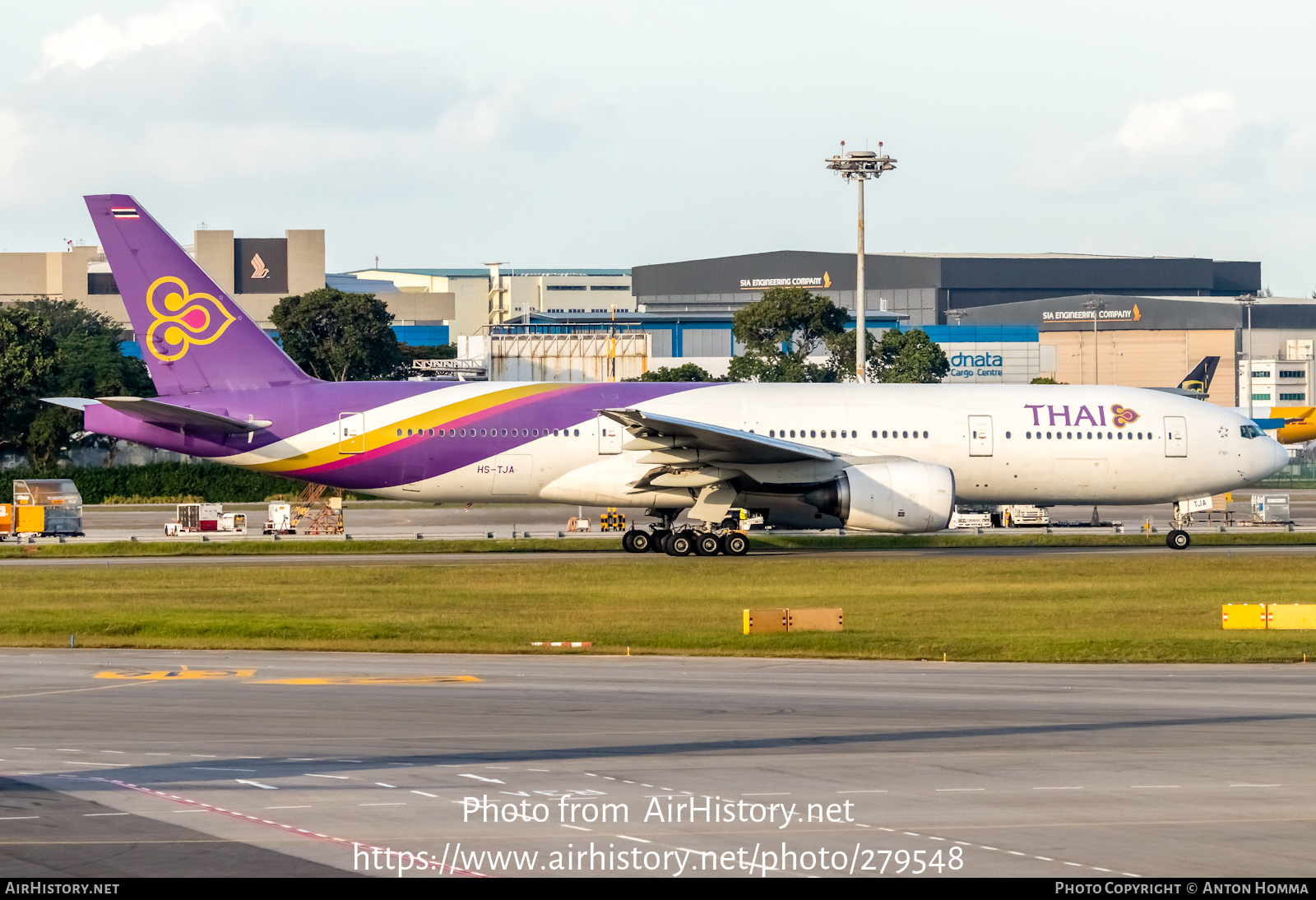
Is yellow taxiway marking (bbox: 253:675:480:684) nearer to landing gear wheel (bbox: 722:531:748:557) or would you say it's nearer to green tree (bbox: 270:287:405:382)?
landing gear wheel (bbox: 722:531:748:557)

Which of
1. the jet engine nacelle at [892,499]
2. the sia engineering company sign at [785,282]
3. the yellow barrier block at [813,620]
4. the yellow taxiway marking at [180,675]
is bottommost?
the yellow taxiway marking at [180,675]

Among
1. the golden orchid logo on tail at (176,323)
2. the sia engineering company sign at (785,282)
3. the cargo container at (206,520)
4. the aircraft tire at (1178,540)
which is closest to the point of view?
the golden orchid logo on tail at (176,323)

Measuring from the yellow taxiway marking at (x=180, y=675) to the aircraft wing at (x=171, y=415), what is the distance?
54.6 ft

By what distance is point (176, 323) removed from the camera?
121 ft

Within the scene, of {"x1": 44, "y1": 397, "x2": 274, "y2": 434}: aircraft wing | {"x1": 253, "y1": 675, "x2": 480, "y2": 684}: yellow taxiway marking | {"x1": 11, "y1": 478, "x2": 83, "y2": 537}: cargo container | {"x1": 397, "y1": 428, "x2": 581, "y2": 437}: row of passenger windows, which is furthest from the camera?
{"x1": 11, "y1": 478, "x2": 83, "y2": 537}: cargo container

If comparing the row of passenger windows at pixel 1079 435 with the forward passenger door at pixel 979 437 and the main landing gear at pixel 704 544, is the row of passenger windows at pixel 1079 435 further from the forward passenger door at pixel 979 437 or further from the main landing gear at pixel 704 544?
the main landing gear at pixel 704 544

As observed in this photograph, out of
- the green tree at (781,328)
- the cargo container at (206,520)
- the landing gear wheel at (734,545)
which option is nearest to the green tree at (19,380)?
the cargo container at (206,520)

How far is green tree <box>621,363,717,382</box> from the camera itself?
3681 inches

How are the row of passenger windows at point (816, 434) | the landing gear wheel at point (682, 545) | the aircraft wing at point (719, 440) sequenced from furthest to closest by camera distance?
1. the row of passenger windows at point (816, 434)
2. the landing gear wheel at point (682, 545)
3. the aircraft wing at point (719, 440)

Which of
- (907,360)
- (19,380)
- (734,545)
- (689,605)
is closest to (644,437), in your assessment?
(734,545)

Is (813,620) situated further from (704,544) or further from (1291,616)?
(704,544)

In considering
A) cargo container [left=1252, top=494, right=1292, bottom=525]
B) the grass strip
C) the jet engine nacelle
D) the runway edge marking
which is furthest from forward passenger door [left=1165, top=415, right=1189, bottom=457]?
the runway edge marking

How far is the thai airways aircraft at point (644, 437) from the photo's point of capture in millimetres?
35750

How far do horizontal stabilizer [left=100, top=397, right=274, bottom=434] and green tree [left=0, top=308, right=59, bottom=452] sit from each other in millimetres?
35152
